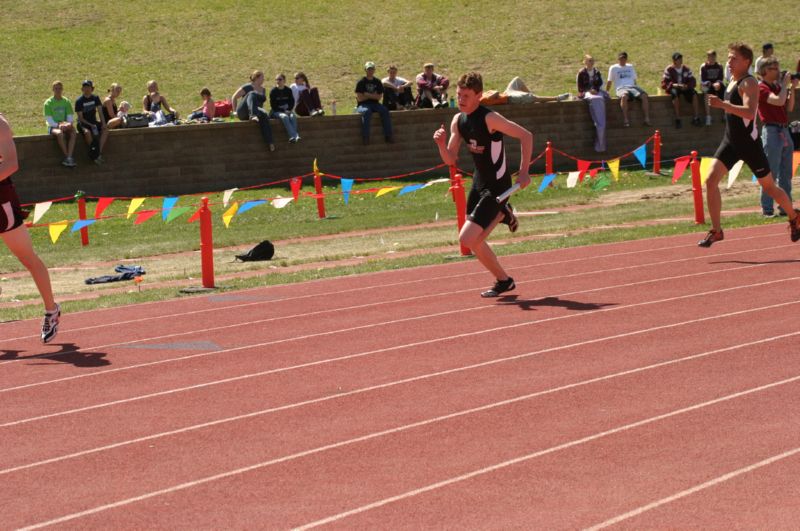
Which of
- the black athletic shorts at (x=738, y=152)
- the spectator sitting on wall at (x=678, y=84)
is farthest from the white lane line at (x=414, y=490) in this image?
the spectator sitting on wall at (x=678, y=84)

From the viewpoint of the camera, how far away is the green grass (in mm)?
39531

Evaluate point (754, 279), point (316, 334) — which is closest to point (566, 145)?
point (754, 279)

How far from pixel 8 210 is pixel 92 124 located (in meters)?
16.1

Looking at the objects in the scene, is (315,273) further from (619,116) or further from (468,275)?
(619,116)

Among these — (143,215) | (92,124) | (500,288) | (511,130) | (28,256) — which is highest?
(92,124)

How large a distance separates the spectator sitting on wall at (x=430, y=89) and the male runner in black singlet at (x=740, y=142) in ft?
53.2

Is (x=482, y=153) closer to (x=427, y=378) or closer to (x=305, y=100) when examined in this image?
(x=427, y=378)

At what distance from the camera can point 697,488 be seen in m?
5.91

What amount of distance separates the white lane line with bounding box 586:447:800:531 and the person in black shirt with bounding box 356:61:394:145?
75.3 feet

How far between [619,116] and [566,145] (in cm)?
180

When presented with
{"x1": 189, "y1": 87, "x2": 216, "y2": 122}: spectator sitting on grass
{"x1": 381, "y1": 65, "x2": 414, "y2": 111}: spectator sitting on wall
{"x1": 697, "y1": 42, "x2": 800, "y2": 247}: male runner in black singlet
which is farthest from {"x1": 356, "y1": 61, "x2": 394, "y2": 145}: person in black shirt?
{"x1": 697, "y1": 42, "x2": 800, "y2": 247}: male runner in black singlet

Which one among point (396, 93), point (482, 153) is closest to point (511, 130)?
point (482, 153)

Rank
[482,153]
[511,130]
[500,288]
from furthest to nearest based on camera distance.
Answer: [500,288] → [482,153] → [511,130]

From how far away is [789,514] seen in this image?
5.47 meters
